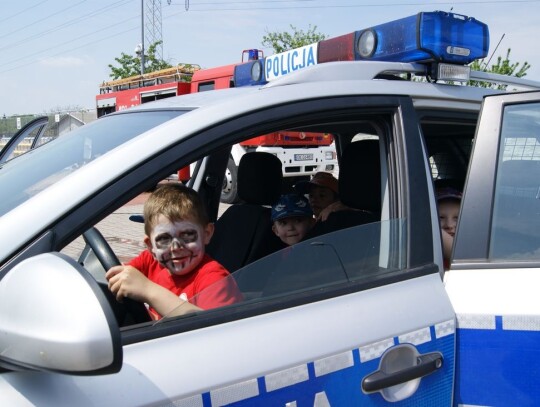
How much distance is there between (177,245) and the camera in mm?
1729

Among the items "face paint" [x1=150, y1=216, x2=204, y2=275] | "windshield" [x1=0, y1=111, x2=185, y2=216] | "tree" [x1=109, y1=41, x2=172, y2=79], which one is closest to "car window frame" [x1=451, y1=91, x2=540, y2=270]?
"face paint" [x1=150, y1=216, x2=204, y2=275]

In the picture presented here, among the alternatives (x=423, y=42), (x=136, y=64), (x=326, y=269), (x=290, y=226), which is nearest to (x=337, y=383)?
(x=326, y=269)

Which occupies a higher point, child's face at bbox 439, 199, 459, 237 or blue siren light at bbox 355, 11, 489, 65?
blue siren light at bbox 355, 11, 489, 65

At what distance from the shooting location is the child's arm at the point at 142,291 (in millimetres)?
1473

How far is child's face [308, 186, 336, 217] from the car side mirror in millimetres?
2352

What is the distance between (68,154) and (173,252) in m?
0.43

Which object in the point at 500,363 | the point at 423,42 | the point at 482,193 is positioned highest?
the point at 423,42

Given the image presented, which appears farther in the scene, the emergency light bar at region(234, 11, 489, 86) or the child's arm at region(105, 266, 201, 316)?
the emergency light bar at region(234, 11, 489, 86)

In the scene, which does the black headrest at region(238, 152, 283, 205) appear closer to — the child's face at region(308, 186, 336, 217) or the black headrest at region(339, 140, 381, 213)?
the child's face at region(308, 186, 336, 217)

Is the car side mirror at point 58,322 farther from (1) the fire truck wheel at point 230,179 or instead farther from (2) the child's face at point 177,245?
(1) the fire truck wheel at point 230,179

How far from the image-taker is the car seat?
8.91 feet

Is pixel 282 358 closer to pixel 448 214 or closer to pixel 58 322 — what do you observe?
pixel 58 322

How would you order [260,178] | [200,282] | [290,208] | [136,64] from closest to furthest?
[200,282] → [290,208] → [260,178] → [136,64]

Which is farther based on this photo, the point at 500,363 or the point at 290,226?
the point at 290,226
